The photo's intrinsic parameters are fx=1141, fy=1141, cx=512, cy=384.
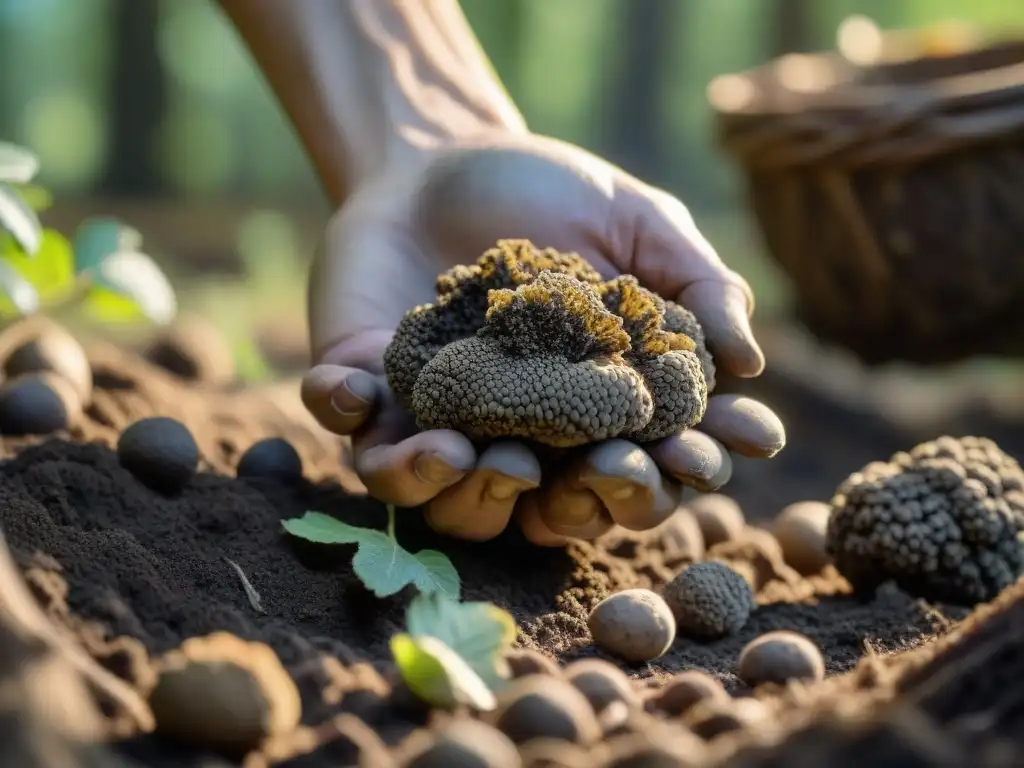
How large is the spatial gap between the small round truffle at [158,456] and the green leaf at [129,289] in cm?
47

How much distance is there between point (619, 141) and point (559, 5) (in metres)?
3.77

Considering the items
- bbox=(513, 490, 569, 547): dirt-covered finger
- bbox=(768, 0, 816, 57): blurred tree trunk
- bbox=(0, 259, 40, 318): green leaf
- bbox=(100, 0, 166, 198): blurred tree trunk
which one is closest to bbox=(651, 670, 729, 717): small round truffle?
bbox=(513, 490, 569, 547): dirt-covered finger

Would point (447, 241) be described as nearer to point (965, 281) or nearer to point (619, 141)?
point (965, 281)

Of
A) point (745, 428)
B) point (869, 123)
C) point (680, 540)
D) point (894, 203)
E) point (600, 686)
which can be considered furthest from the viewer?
point (894, 203)

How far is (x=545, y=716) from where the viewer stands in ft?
3.30

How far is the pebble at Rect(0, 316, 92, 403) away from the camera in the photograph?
1.93 m

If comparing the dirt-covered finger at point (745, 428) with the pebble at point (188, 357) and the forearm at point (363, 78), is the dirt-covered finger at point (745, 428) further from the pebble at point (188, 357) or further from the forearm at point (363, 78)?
the pebble at point (188, 357)

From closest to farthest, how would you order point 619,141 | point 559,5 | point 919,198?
point 919,198
point 619,141
point 559,5

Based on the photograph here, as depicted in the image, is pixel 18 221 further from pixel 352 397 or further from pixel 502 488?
pixel 502 488

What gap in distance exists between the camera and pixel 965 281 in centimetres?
344

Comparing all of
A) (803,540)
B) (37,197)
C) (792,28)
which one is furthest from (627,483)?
(792,28)

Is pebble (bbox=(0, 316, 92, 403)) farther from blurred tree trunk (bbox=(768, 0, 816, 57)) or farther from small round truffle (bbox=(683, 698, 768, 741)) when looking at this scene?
blurred tree trunk (bbox=(768, 0, 816, 57))

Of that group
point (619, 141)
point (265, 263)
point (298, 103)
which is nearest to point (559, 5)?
point (619, 141)

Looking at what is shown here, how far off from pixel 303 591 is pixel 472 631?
1.25 feet
